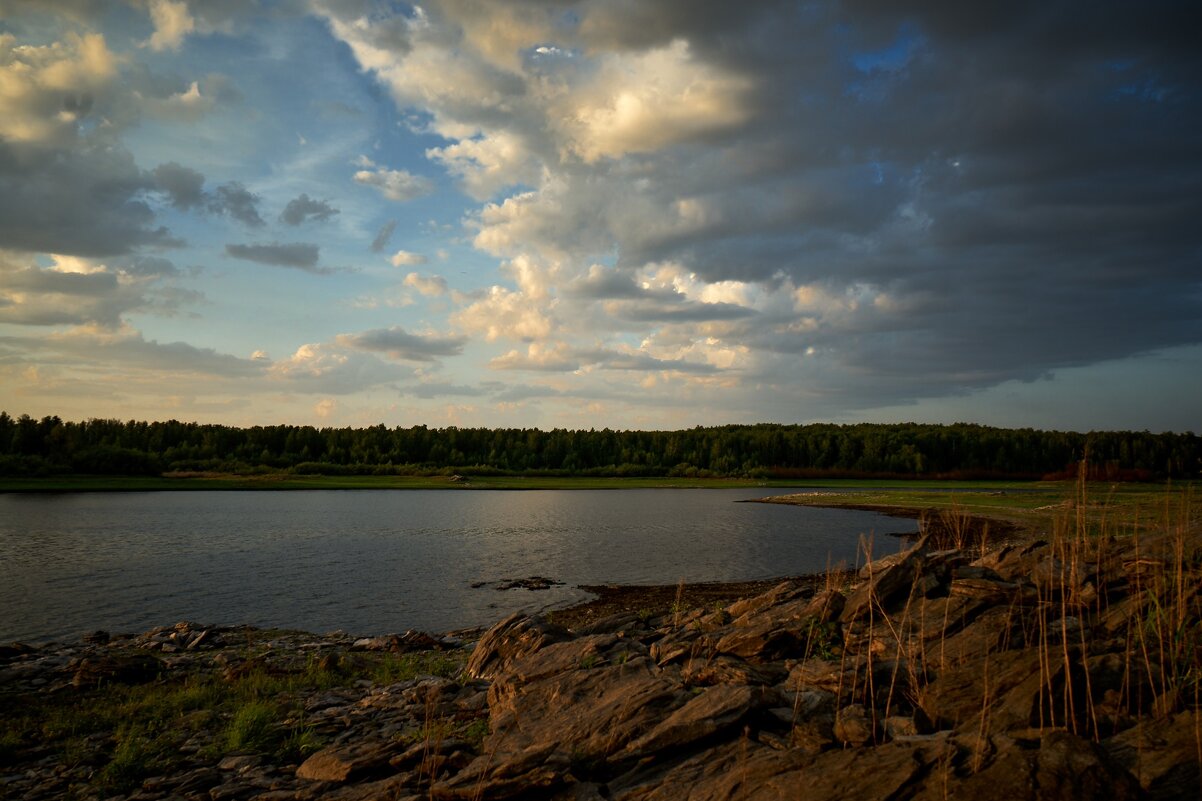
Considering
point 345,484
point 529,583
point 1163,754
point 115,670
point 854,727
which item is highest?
point 1163,754

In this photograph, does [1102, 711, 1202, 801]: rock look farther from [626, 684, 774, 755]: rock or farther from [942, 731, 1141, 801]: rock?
[626, 684, 774, 755]: rock

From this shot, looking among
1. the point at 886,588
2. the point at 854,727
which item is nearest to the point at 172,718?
the point at 854,727

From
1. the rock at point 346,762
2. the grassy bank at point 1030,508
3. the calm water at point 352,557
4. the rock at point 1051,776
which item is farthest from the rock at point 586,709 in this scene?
the calm water at point 352,557

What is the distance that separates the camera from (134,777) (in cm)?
1420

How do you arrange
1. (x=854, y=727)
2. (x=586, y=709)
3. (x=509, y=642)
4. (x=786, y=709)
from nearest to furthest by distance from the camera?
(x=854, y=727), (x=786, y=709), (x=586, y=709), (x=509, y=642)

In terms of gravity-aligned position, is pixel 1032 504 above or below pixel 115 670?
above

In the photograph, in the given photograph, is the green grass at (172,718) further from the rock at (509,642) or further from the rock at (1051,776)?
the rock at (1051,776)

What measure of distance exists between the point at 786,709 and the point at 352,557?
162 feet

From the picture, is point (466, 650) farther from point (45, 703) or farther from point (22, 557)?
point (22, 557)

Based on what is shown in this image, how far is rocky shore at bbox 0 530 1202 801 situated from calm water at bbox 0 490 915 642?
15.5 meters

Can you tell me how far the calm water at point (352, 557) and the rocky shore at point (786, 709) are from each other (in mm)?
15524

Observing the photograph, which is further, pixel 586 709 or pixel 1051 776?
pixel 586 709

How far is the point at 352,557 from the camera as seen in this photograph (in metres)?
54.6

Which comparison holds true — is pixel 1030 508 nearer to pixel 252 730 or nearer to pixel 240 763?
pixel 252 730
